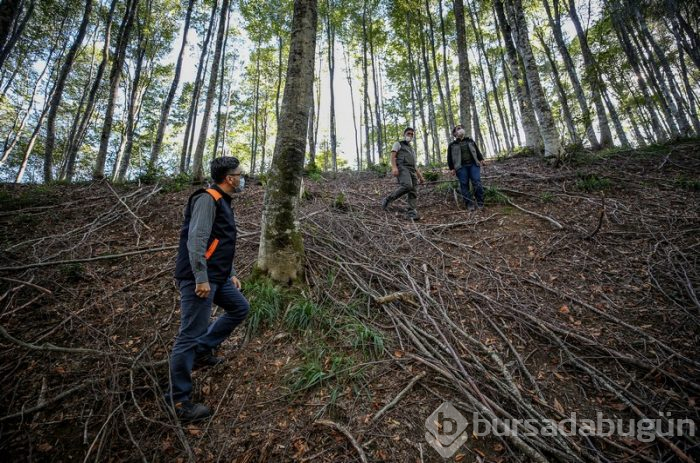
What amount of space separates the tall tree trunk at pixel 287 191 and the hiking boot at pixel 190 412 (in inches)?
60.2

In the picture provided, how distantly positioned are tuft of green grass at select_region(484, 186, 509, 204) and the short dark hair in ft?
18.7

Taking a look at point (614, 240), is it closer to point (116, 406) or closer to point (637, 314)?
point (637, 314)

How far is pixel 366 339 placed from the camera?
292 centimetres

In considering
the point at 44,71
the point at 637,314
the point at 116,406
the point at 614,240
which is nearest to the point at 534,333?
the point at 637,314

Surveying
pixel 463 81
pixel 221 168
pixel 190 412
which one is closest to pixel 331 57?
pixel 463 81

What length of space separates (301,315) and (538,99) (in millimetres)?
8367

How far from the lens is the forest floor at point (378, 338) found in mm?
2119

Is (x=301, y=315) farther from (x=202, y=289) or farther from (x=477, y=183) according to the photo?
(x=477, y=183)

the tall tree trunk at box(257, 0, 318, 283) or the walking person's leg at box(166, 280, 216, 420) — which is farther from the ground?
the tall tree trunk at box(257, 0, 318, 283)

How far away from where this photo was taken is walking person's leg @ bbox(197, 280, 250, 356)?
103 inches

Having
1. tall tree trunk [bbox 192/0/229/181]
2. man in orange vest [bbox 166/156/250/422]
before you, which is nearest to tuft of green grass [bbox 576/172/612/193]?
man in orange vest [bbox 166/156/250/422]

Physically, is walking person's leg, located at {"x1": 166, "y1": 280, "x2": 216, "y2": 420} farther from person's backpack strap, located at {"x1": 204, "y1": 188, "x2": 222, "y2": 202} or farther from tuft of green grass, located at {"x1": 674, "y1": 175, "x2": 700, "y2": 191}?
tuft of green grass, located at {"x1": 674, "y1": 175, "x2": 700, "y2": 191}

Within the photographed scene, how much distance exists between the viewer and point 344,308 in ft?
11.0

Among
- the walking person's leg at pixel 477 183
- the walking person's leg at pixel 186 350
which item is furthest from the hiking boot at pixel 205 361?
the walking person's leg at pixel 477 183
